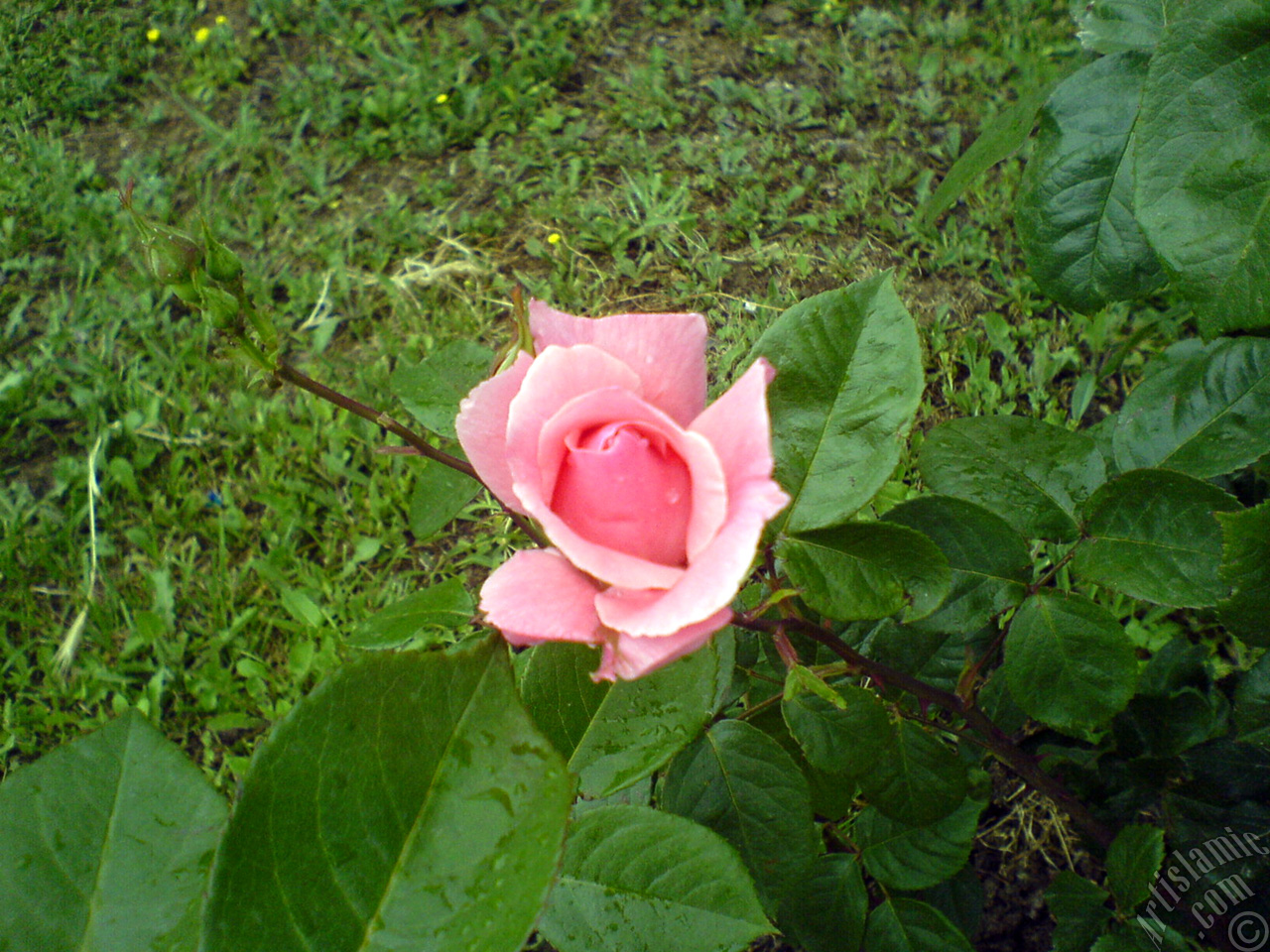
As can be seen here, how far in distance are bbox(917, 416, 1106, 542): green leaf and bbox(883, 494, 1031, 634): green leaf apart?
0.17ft

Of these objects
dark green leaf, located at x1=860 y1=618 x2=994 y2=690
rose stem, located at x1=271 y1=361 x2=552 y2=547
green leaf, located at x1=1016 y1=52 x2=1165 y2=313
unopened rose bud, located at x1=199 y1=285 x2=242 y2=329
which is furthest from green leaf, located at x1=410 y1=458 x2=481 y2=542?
green leaf, located at x1=1016 y1=52 x2=1165 y2=313

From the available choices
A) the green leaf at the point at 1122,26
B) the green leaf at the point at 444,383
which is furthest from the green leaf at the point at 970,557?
the green leaf at the point at 1122,26

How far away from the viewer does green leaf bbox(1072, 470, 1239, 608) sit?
0.78 m

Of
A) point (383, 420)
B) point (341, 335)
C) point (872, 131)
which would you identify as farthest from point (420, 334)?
point (383, 420)

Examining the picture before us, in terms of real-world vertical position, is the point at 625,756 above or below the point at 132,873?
below

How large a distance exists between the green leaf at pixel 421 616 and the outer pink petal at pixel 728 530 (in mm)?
382

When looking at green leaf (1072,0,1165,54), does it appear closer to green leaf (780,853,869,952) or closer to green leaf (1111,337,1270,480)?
green leaf (1111,337,1270,480)

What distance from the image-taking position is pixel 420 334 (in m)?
2.31

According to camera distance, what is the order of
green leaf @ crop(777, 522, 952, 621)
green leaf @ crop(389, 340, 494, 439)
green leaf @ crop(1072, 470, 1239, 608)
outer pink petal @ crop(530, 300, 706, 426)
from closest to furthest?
outer pink petal @ crop(530, 300, 706, 426), green leaf @ crop(777, 522, 952, 621), green leaf @ crop(1072, 470, 1239, 608), green leaf @ crop(389, 340, 494, 439)

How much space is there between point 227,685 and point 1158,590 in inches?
74.0

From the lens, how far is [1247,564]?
26.2 inches

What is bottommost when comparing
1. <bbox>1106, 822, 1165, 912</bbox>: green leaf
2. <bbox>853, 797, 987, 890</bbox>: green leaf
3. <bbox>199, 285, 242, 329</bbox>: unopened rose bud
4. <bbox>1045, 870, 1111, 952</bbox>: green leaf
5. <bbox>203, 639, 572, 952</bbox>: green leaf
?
<bbox>1045, 870, 1111, 952</bbox>: green leaf

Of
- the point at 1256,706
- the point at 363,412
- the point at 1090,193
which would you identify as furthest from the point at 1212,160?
the point at 363,412

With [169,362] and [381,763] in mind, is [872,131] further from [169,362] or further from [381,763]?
[381,763]
